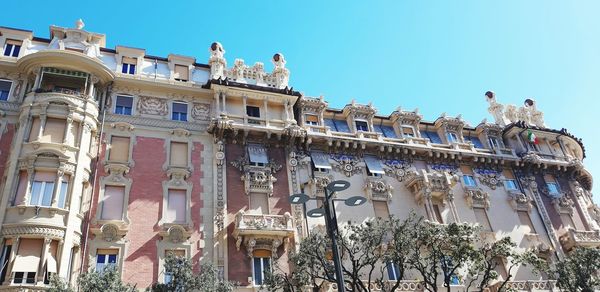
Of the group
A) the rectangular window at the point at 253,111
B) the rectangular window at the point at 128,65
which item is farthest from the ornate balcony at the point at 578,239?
the rectangular window at the point at 128,65

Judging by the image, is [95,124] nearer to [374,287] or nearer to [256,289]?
[256,289]

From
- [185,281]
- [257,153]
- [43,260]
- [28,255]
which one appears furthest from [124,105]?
[185,281]

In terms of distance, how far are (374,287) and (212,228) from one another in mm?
9091

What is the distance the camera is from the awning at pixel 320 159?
2994 centimetres

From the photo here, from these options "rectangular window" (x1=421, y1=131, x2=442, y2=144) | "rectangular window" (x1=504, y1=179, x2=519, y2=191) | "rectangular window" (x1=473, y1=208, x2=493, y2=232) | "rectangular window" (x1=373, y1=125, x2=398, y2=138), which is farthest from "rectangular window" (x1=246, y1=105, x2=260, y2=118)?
"rectangular window" (x1=504, y1=179, x2=519, y2=191)

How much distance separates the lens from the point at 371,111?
1334 inches

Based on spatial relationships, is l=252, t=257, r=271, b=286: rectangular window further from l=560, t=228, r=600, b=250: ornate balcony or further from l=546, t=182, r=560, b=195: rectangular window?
l=546, t=182, r=560, b=195: rectangular window

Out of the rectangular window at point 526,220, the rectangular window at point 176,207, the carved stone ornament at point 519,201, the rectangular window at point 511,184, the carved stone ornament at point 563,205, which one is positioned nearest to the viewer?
the rectangular window at point 176,207

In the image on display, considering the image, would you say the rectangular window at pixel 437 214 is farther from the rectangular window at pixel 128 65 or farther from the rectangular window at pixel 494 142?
the rectangular window at pixel 128 65

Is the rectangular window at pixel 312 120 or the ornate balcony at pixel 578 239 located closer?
the ornate balcony at pixel 578 239

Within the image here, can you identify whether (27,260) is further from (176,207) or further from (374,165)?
(374,165)

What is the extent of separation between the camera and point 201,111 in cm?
2977

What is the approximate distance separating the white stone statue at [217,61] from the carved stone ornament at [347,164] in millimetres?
9041

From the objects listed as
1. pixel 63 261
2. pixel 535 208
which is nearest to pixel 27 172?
pixel 63 261
